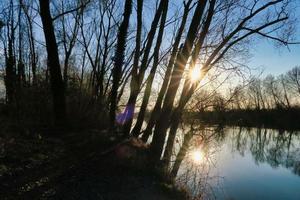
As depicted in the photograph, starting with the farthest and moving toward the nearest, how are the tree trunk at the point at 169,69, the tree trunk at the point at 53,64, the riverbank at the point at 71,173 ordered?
1. the tree trunk at the point at 169,69
2. the tree trunk at the point at 53,64
3. the riverbank at the point at 71,173

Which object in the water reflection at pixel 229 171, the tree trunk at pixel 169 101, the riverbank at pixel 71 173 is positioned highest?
the tree trunk at pixel 169 101

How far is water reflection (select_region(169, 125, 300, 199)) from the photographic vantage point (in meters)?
9.41

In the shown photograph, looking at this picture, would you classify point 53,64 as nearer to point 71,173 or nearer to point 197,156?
→ point 71,173

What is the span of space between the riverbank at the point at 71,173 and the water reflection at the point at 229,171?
179cm

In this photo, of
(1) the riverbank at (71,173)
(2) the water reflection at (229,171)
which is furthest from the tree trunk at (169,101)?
(1) the riverbank at (71,173)

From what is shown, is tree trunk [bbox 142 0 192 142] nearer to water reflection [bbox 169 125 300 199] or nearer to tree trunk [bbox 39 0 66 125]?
water reflection [bbox 169 125 300 199]

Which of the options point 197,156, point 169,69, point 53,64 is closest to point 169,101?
point 169,69

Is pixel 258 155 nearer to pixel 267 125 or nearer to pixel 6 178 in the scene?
pixel 6 178

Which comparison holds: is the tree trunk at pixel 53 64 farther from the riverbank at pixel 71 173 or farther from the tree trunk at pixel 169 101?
the tree trunk at pixel 169 101

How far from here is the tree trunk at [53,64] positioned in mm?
8930

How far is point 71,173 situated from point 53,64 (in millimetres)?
5087

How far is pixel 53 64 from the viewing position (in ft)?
29.8

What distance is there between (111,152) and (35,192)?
10.6ft

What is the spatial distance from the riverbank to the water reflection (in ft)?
5.87
